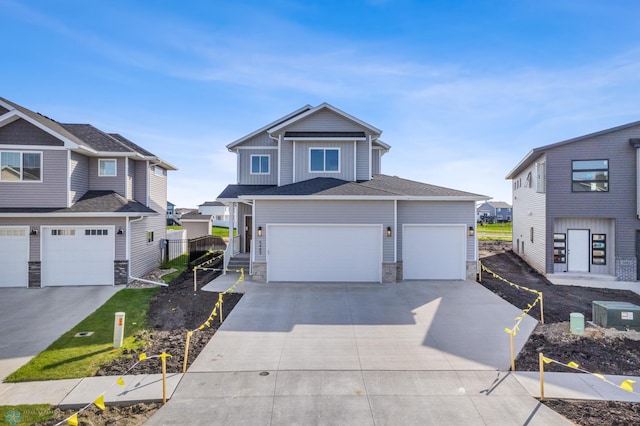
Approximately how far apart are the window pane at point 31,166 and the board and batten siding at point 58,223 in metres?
1.63

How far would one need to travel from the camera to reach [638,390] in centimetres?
552

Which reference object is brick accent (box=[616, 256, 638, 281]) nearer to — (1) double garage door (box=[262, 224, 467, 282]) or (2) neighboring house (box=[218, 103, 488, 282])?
(2) neighboring house (box=[218, 103, 488, 282])

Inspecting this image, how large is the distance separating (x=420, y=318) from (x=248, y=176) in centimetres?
1183

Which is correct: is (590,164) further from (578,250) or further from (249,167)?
(249,167)

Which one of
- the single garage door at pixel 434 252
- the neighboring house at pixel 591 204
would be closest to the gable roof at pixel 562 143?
the neighboring house at pixel 591 204

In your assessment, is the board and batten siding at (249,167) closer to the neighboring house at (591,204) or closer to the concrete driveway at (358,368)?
the concrete driveway at (358,368)

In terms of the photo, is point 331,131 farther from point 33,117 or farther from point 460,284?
point 33,117

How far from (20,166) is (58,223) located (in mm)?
2621

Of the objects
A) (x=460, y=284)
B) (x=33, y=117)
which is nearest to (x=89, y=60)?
(x=33, y=117)

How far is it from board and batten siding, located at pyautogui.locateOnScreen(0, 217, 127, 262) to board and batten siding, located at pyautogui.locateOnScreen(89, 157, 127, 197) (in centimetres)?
208

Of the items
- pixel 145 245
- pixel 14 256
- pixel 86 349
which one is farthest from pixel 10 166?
pixel 86 349

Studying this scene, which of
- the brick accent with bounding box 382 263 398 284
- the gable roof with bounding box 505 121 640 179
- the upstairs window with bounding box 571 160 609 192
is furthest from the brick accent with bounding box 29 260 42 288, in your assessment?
the upstairs window with bounding box 571 160 609 192

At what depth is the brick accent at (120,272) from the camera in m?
12.8

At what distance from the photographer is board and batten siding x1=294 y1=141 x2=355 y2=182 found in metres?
15.6
